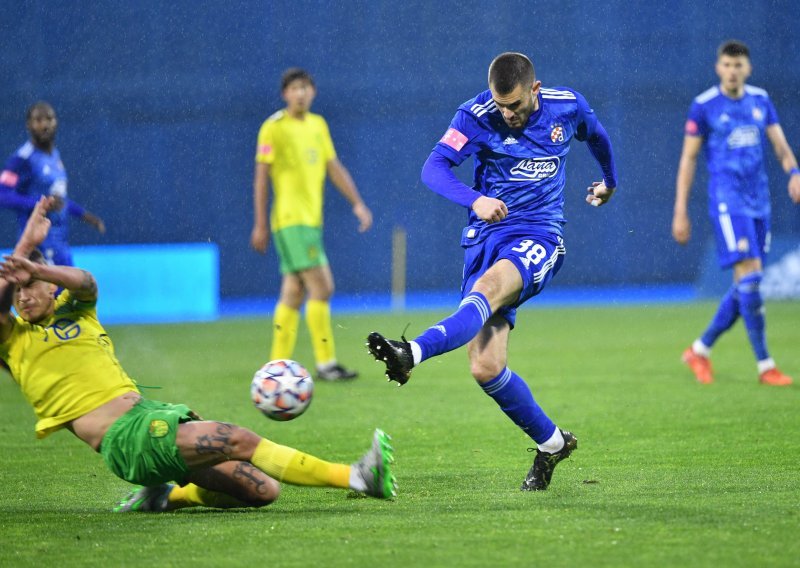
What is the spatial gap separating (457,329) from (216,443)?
3.58 ft

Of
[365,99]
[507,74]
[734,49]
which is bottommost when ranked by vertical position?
[507,74]

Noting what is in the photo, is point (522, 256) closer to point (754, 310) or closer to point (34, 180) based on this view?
point (754, 310)

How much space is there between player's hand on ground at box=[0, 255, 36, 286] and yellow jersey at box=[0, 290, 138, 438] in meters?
0.34

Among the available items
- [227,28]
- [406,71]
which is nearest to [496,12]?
[406,71]

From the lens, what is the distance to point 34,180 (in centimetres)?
1152

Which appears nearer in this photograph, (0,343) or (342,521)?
(342,521)

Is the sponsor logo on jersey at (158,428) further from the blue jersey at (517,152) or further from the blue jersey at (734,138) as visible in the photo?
the blue jersey at (734,138)

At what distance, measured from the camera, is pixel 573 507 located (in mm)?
5238

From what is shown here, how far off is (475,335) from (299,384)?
0.80 m

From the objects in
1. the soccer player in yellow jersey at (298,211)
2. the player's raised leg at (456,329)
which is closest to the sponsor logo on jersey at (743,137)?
the soccer player in yellow jersey at (298,211)

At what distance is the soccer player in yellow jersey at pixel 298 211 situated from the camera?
10617mm

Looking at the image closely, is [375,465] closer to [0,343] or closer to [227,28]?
[0,343]

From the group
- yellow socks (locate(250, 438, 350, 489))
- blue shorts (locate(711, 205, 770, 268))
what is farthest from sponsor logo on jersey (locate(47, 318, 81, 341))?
blue shorts (locate(711, 205, 770, 268))

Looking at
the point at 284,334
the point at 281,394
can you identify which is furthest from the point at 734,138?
the point at 281,394
